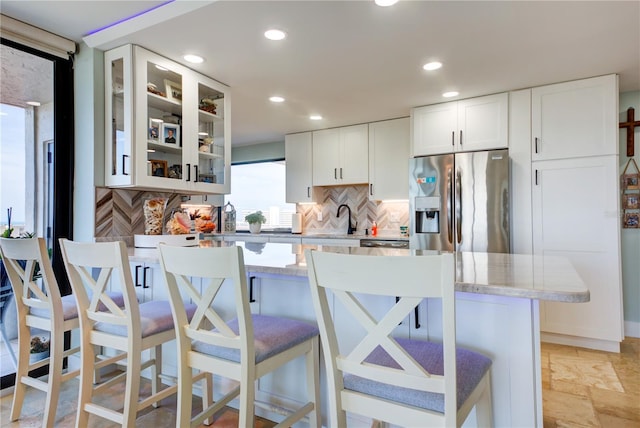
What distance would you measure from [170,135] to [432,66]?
6.64 ft

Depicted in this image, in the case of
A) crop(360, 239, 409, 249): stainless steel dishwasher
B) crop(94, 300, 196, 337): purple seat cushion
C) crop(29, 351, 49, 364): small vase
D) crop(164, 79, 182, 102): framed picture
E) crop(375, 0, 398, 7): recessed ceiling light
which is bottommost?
crop(29, 351, 49, 364): small vase

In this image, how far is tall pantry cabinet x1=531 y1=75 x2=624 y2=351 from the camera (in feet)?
9.59

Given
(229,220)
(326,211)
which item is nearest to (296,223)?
(326,211)

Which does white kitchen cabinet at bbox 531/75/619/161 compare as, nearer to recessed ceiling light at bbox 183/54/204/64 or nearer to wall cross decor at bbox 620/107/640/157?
wall cross decor at bbox 620/107/640/157

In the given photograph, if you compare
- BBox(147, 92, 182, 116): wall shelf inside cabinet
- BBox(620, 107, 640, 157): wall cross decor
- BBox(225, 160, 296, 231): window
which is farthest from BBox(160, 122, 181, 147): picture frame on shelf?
BBox(620, 107, 640, 157): wall cross decor

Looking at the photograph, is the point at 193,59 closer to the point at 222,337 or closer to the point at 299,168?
the point at 222,337

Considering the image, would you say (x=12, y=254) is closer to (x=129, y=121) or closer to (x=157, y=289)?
(x=157, y=289)

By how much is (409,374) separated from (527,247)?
2809mm

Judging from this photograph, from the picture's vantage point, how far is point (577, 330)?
121 inches

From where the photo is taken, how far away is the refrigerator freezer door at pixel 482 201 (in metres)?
3.20

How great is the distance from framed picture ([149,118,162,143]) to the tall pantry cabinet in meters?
3.10

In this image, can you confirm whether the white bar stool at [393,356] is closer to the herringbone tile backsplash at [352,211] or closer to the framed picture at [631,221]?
the framed picture at [631,221]

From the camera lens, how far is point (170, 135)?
2.64 metres

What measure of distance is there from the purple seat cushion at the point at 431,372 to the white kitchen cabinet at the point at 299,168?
145 inches
